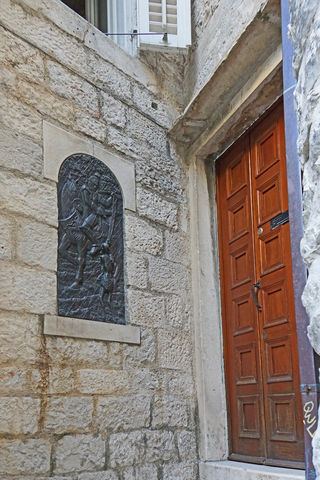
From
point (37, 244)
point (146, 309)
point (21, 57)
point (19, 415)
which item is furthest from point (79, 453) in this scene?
point (21, 57)

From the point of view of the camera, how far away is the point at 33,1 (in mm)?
3648

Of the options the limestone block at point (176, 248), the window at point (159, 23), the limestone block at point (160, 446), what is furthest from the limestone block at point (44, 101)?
the limestone block at point (160, 446)

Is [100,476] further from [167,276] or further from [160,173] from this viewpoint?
[160,173]

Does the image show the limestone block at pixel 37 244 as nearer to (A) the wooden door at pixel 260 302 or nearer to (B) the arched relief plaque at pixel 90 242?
(B) the arched relief plaque at pixel 90 242

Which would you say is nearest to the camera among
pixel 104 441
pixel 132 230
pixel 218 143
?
pixel 104 441

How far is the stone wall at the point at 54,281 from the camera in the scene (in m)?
3.09

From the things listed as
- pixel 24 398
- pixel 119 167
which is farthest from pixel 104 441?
pixel 119 167

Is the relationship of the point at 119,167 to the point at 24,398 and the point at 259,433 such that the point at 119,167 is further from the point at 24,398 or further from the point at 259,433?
the point at 259,433

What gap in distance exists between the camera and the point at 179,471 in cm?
376

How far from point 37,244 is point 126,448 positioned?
130cm

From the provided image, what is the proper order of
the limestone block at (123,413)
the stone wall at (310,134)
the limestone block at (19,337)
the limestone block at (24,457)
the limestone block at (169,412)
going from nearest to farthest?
the stone wall at (310,134) < the limestone block at (24,457) < the limestone block at (19,337) < the limestone block at (123,413) < the limestone block at (169,412)

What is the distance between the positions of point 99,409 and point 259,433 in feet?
3.30

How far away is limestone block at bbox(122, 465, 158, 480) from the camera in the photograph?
3.46 metres

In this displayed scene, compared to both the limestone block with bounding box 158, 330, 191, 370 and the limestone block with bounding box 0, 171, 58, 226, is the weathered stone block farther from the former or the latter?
the limestone block with bounding box 0, 171, 58, 226
